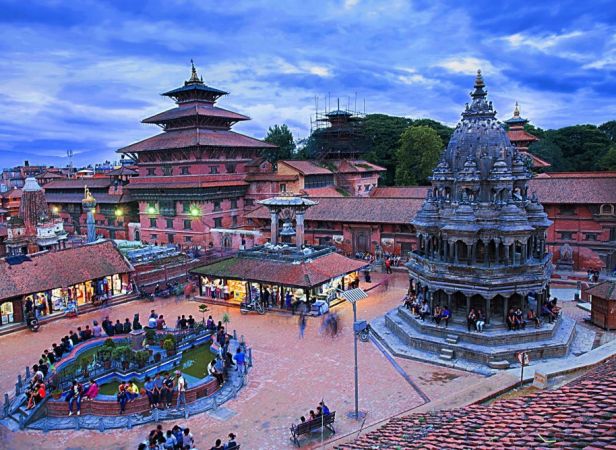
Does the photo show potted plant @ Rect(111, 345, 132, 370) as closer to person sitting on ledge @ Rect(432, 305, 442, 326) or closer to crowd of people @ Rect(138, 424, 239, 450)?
crowd of people @ Rect(138, 424, 239, 450)

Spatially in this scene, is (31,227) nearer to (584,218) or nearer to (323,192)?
(323,192)

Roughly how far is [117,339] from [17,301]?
8.00m

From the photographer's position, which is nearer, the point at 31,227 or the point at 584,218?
the point at 584,218

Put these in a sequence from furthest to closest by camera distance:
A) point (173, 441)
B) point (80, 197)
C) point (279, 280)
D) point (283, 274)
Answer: point (80, 197) → point (283, 274) → point (279, 280) → point (173, 441)

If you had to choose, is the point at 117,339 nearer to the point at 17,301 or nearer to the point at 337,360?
the point at 17,301

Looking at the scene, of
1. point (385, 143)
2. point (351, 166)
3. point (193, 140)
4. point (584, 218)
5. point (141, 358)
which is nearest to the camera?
point (141, 358)

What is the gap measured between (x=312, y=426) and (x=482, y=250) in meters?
12.7

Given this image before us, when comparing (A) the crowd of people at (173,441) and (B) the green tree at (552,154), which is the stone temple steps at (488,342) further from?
(B) the green tree at (552,154)

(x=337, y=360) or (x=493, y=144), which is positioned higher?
(x=493, y=144)

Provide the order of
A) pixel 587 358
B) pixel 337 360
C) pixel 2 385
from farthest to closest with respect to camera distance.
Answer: pixel 337 360, pixel 2 385, pixel 587 358

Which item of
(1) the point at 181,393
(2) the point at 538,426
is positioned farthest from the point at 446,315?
(2) the point at 538,426

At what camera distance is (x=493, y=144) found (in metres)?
23.5

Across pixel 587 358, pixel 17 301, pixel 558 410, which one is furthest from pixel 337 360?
pixel 17 301

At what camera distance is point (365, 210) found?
43094 millimetres
